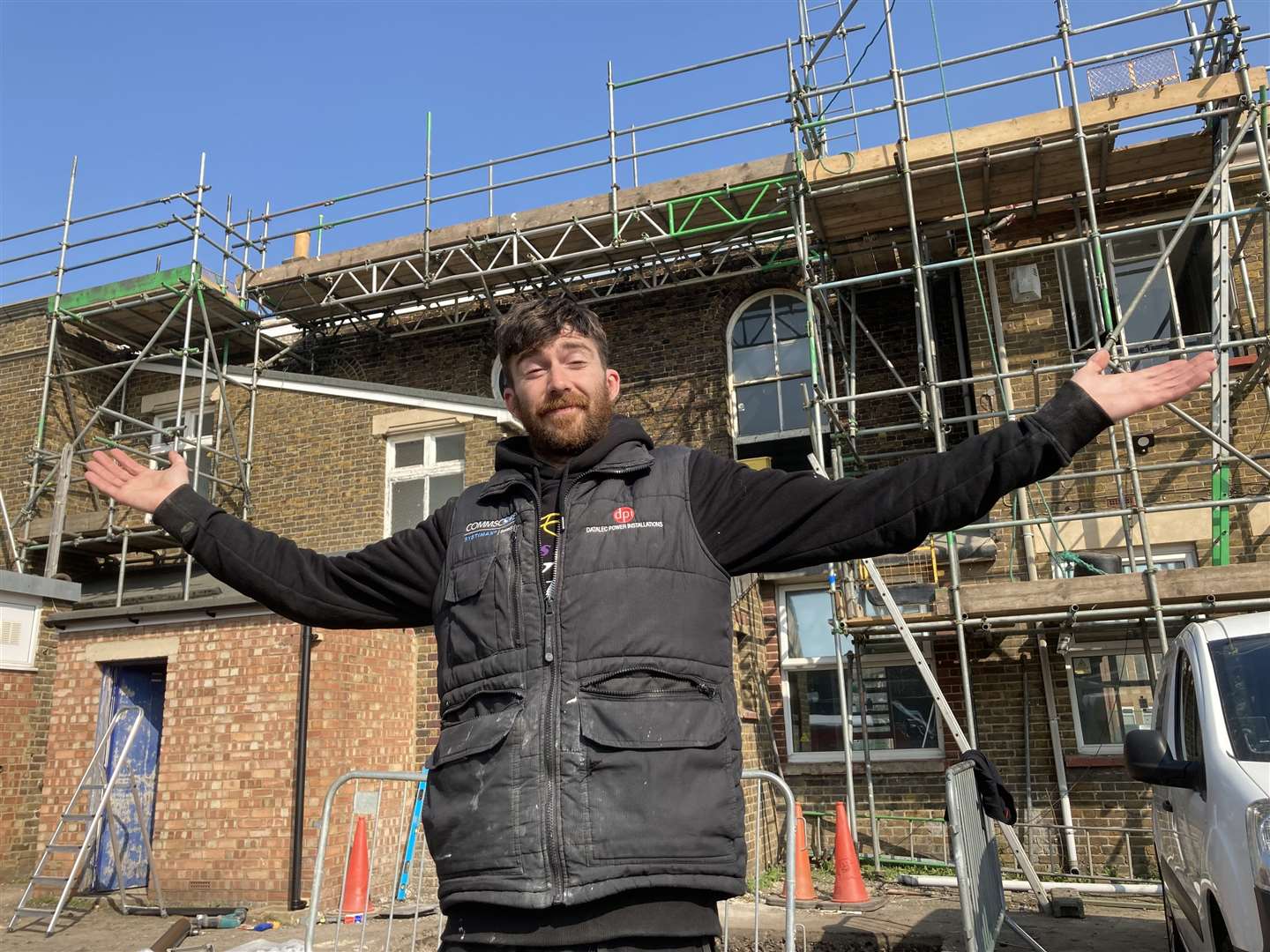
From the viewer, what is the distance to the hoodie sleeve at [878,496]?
202 cm

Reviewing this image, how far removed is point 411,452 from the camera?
1309 cm

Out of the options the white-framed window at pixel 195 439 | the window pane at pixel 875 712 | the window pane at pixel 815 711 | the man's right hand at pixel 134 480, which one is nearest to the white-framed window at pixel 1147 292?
the window pane at pixel 875 712

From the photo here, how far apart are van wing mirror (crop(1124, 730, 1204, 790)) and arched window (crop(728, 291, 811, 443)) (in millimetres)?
8446

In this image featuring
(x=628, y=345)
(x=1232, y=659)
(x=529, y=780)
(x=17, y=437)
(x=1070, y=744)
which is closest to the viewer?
(x=529, y=780)

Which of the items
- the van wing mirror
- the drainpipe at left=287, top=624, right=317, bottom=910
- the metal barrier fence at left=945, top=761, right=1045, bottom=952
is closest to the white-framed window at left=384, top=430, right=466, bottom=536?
the drainpipe at left=287, top=624, right=317, bottom=910

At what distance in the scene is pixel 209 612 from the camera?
9898mm

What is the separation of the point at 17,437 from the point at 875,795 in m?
13.7

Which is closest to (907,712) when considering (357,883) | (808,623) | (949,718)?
(808,623)

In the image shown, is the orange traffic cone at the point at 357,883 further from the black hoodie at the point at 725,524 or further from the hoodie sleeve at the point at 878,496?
the hoodie sleeve at the point at 878,496

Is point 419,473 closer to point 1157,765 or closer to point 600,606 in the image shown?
point 1157,765

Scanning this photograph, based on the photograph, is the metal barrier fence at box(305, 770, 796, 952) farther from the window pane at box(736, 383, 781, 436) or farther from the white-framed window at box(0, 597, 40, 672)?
the white-framed window at box(0, 597, 40, 672)

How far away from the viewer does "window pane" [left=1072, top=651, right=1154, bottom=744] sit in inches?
387

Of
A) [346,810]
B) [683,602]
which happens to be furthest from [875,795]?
[683,602]

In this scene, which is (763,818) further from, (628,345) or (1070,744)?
(628,345)
